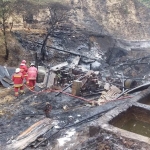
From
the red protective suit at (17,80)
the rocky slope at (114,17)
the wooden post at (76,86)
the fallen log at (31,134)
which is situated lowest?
the fallen log at (31,134)

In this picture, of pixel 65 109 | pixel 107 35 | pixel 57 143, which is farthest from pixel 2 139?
pixel 107 35

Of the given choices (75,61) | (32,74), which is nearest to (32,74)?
(32,74)

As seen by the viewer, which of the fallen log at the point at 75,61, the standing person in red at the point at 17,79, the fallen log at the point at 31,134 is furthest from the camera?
the fallen log at the point at 75,61

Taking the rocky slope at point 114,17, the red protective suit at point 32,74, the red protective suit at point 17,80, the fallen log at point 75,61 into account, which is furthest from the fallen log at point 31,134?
the rocky slope at point 114,17

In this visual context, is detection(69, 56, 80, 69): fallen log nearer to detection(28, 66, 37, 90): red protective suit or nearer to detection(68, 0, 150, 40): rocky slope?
detection(28, 66, 37, 90): red protective suit

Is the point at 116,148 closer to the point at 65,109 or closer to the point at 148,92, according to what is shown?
the point at 148,92

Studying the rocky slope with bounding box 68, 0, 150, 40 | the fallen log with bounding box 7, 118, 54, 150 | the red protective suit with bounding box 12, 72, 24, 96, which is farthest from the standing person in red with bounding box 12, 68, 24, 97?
the rocky slope with bounding box 68, 0, 150, 40

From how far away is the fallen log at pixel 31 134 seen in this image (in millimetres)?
7544

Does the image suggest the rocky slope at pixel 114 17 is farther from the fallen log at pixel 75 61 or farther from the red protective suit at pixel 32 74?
the red protective suit at pixel 32 74

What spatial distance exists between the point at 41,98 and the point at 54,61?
6167 mm

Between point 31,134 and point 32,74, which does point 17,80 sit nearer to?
point 32,74

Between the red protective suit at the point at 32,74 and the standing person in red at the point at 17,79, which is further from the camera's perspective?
the red protective suit at the point at 32,74

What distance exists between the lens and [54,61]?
56.7 ft

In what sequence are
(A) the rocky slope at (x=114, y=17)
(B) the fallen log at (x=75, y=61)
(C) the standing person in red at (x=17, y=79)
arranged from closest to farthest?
1. (C) the standing person in red at (x=17, y=79)
2. (B) the fallen log at (x=75, y=61)
3. (A) the rocky slope at (x=114, y=17)
